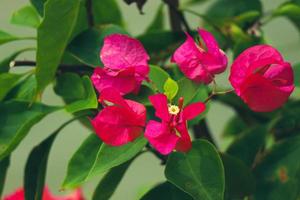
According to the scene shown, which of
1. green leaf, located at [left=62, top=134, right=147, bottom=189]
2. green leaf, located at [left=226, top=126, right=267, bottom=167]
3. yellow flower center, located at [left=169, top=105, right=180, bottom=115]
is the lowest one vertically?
green leaf, located at [left=226, top=126, right=267, bottom=167]

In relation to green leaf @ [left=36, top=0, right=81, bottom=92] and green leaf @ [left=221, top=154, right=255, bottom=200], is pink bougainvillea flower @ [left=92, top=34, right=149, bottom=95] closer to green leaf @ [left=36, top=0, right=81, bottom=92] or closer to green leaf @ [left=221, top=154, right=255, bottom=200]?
green leaf @ [left=36, top=0, right=81, bottom=92]

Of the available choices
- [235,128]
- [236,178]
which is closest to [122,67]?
[236,178]

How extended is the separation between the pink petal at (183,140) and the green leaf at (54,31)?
0.55 feet

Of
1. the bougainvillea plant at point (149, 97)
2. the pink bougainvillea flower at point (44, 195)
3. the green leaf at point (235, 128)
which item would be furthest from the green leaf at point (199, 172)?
the green leaf at point (235, 128)

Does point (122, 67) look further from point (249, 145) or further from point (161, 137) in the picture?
point (249, 145)

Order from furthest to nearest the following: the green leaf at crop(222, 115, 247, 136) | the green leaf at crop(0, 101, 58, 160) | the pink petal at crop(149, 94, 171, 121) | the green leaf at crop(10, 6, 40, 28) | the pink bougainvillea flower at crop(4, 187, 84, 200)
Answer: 1. the green leaf at crop(222, 115, 247, 136)
2. the pink bougainvillea flower at crop(4, 187, 84, 200)
3. the green leaf at crop(10, 6, 40, 28)
4. the green leaf at crop(0, 101, 58, 160)
5. the pink petal at crop(149, 94, 171, 121)

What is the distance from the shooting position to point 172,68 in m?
0.85

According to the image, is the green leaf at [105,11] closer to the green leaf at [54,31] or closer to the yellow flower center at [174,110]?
the green leaf at [54,31]

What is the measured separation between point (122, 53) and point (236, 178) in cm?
22

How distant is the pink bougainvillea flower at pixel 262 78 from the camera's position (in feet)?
2.01

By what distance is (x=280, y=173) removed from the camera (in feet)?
2.77

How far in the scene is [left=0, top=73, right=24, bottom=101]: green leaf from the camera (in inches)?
29.5

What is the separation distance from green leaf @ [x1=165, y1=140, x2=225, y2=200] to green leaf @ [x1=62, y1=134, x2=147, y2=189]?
0.04 m

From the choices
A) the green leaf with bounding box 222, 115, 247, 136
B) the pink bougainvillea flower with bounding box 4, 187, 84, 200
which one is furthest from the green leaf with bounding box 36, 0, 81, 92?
the green leaf with bounding box 222, 115, 247, 136
